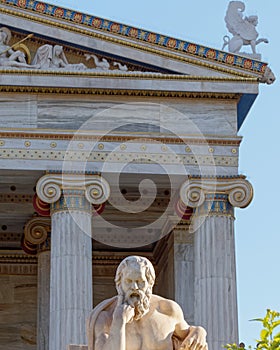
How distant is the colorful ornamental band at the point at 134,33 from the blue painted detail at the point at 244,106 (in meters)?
0.55

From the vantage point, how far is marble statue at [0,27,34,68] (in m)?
31.1

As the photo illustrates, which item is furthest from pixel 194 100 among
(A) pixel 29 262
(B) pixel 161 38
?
(A) pixel 29 262

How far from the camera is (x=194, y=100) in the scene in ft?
103

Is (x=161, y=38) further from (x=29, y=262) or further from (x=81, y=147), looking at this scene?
(x=29, y=262)

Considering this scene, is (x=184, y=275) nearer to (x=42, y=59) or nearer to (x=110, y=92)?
(x=110, y=92)

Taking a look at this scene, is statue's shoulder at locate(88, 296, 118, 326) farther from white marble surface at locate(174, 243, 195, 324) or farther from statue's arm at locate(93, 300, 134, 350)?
white marble surface at locate(174, 243, 195, 324)

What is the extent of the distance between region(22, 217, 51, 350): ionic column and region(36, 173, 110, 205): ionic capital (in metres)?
3.73

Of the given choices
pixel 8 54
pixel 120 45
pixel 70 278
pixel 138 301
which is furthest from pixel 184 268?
pixel 138 301

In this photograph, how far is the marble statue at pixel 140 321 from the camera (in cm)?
1270

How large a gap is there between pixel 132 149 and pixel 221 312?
3.76 meters

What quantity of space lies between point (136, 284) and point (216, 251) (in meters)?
17.6

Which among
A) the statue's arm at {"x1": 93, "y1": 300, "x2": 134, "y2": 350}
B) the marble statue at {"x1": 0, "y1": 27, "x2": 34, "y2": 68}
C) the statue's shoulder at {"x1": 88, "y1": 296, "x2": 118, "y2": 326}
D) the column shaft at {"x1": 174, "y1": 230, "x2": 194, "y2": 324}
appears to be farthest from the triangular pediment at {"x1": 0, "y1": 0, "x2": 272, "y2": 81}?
the statue's arm at {"x1": 93, "y1": 300, "x2": 134, "y2": 350}

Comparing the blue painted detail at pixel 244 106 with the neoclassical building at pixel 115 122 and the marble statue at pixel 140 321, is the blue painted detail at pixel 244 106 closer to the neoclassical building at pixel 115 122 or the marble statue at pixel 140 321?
the neoclassical building at pixel 115 122

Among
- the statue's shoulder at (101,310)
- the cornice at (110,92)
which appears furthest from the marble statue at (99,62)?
the statue's shoulder at (101,310)
